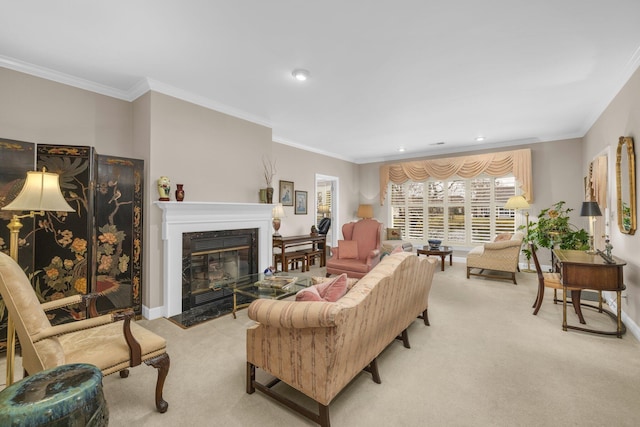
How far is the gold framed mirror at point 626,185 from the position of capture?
2.90 metres

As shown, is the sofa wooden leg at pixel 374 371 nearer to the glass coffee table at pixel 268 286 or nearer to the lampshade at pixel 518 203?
the glass coffee table at pixel 268 286

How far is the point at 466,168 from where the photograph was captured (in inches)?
258

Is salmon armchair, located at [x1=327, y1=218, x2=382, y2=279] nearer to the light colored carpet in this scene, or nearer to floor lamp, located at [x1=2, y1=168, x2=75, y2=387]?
the light colored carpet

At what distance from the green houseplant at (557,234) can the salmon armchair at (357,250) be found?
2938 millimetres

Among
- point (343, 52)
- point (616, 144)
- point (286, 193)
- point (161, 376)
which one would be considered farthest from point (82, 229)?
point (616, 144)

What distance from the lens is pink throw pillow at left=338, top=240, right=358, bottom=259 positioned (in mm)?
4820

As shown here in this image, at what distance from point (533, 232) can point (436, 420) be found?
5022 millimetres

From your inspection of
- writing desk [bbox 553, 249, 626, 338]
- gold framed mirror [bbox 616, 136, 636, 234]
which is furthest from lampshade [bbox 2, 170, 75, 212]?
gold framed mirror [bbox 616, 136, 636, 234]

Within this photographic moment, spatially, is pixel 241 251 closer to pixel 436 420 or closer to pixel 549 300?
pixel 436 420

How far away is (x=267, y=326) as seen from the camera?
6.15 feet

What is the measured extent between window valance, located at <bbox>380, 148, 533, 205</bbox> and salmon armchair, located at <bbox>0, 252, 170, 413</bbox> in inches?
265

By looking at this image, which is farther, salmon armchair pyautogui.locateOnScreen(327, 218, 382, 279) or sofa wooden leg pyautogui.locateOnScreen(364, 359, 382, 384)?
salmon armchair pyautogui.locateOnScreen(327, 218, 382, 279)

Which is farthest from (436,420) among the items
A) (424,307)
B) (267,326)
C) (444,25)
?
(444,25)

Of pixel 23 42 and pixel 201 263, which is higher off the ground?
pixel 23 42
